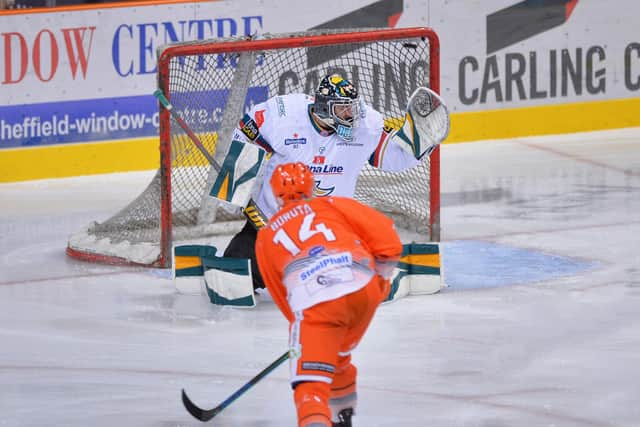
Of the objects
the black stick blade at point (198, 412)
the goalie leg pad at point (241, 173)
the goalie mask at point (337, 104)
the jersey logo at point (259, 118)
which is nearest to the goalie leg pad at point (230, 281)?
the goalie leg pad at point (241, 173)

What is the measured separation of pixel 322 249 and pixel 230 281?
233 cm

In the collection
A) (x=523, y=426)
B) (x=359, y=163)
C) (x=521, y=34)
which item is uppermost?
(x=521, y=34)

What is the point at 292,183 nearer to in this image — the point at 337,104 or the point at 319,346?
the point at 319,346

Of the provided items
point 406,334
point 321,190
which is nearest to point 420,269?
point 321,190

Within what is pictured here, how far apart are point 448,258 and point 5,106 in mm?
3329

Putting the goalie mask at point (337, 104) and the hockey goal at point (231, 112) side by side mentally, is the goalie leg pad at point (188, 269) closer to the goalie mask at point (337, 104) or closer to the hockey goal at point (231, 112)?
the hockey goal at point (231, 112)

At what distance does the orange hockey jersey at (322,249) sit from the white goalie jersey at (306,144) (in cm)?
218

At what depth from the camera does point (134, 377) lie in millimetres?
5578

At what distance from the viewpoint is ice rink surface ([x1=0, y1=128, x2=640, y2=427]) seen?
5168mm

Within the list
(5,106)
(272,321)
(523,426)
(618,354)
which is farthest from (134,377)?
(5,106)

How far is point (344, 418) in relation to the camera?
4699mm

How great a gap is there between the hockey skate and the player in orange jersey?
19 cm

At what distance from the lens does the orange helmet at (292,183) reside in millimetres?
4422

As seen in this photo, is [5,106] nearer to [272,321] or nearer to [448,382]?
[272,321]
